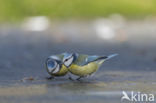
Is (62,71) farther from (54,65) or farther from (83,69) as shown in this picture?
(83,69)

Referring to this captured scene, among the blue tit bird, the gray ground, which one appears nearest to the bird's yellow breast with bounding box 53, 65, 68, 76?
the blue tit bird

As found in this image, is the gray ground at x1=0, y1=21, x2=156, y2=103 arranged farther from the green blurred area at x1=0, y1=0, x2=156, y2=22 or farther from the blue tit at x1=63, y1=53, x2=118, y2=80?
the green blurred area at x1=0, y1=0, x2=156, y2=22

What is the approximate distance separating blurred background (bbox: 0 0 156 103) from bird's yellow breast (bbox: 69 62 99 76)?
0.15 metres

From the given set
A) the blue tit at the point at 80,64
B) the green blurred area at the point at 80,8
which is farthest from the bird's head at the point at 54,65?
the green blurred area at the point at 80,8

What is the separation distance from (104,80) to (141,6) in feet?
69.4

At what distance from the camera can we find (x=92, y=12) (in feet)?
91.6

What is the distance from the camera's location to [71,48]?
13875mm

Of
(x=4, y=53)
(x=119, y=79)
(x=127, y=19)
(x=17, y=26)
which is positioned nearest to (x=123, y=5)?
(x=127, y=19)

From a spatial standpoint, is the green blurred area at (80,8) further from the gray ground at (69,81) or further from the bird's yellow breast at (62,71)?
the bird's yellow breast at (62,71)

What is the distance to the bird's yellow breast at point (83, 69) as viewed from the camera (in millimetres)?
7109

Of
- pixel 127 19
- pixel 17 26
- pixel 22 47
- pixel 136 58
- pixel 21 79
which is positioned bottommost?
pixel 21 79

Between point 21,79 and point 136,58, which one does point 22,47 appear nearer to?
point 136,58

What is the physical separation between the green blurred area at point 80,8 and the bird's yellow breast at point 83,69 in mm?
17445

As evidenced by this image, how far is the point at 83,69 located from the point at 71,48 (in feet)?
22.1
